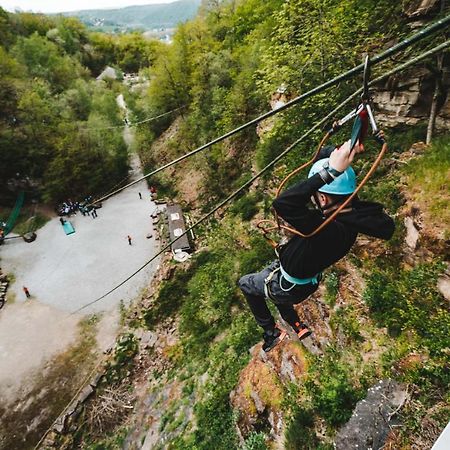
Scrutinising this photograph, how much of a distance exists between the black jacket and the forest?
13.8ft

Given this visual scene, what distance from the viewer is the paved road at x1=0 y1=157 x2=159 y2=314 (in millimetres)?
20250

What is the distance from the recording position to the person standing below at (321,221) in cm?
229

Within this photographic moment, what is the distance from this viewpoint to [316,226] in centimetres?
261

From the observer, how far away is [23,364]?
53.7 ft

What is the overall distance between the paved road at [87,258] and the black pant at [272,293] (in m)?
16.0

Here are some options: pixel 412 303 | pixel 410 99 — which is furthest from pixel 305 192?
pixel 410 99

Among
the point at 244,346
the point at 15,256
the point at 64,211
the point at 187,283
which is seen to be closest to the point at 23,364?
the point at 187,283

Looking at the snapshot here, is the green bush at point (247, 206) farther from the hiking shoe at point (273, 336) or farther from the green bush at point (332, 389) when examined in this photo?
the hiking shoe at point (273, 336)

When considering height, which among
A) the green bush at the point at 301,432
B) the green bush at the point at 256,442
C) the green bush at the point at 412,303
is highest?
the green bush at the point at 412,303

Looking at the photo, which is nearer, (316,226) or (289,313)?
(316,226)

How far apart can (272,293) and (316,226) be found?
4.05 feet

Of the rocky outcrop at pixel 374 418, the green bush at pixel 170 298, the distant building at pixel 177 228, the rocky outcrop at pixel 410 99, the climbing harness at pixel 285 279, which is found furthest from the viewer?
the distant building at pixel 177 228

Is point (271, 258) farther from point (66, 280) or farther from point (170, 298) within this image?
point (66, 280)

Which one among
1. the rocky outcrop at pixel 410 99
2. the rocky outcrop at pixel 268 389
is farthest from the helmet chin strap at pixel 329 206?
the rocky outcrop at pixel 410 99
